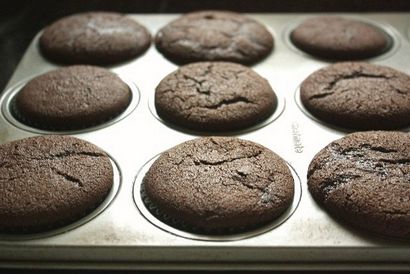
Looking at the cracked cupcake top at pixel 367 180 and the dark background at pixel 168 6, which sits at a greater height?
the dark background at pixel 168 6

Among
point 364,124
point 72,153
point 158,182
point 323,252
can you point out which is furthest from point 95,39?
point 323,252

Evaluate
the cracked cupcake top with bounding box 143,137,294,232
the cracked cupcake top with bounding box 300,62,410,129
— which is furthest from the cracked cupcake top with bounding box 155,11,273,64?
the cracked cupcake top with bounding box 143,137,294,232

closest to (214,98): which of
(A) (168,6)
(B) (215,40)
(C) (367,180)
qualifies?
(B) (215,40)

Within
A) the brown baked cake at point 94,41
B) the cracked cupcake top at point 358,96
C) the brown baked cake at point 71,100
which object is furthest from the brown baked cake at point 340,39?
the brown baked cake at point 71,100

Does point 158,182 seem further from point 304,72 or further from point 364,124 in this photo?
point 304,72

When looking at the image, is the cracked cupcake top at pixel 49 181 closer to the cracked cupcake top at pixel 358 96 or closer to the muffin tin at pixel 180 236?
the muffin tin at pixel 180 236

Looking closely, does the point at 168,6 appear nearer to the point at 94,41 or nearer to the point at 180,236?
the point at 94,41
